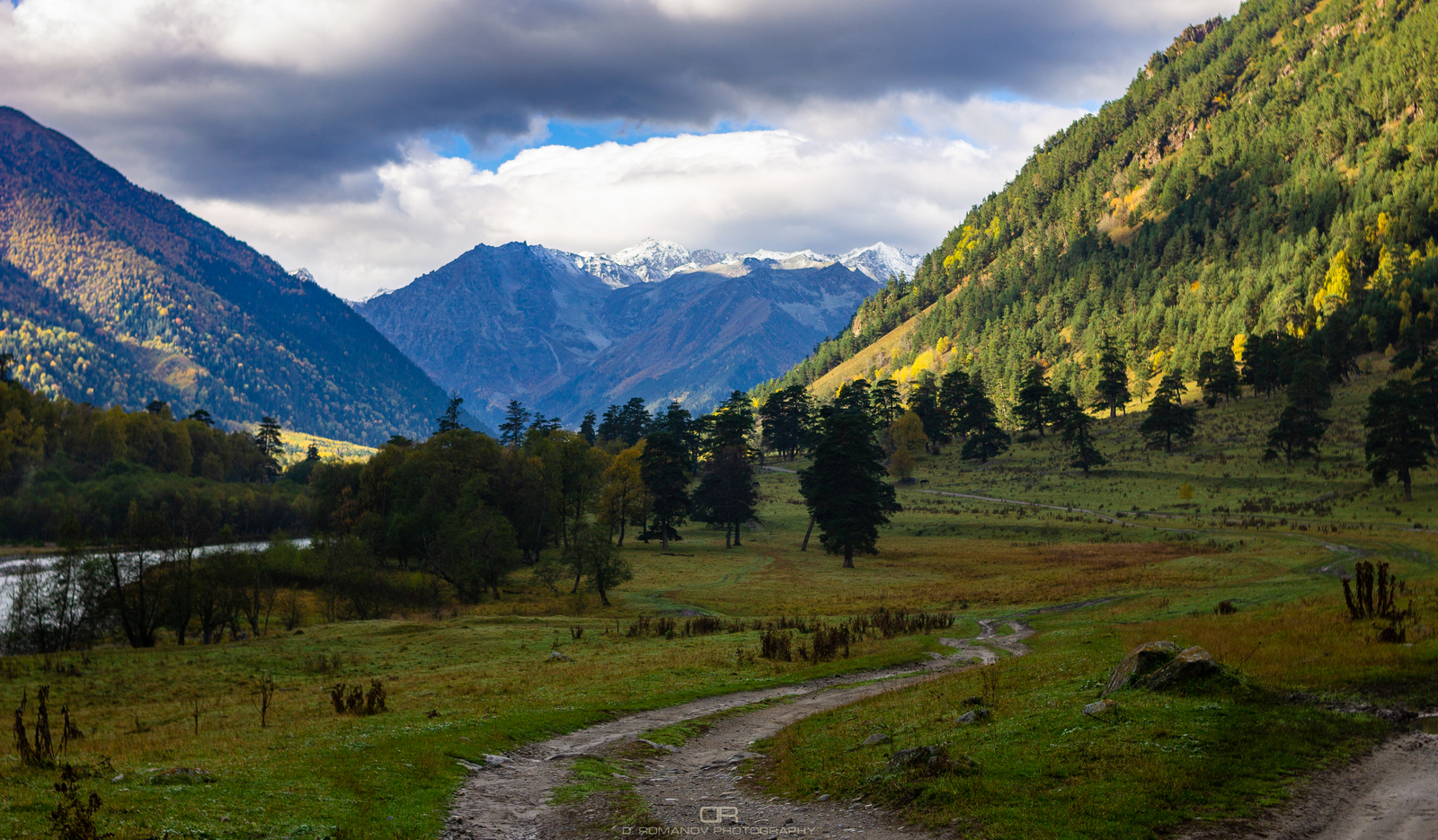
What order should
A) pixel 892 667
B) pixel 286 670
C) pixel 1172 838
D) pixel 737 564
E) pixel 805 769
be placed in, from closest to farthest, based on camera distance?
pixel 1172 838
pixel 805 769
pixel 892 667
pixel 286 670
pixel 737 564

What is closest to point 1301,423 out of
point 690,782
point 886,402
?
point 886,402

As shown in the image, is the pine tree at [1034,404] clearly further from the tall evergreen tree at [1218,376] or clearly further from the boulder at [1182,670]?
the boulder at [1182,670]

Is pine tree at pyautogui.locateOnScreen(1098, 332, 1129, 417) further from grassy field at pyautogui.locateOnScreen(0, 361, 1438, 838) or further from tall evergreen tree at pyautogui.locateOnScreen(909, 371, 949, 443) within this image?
grassy field at pyautogui.locateOnScreen(0, 361, 1438, 838)

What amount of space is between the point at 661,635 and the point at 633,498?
4978 cm

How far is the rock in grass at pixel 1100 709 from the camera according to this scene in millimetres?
15562

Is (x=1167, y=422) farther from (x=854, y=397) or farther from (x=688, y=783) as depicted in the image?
(x=688, y=783)

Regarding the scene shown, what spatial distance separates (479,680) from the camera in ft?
101

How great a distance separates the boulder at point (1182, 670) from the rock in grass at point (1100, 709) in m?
2.07

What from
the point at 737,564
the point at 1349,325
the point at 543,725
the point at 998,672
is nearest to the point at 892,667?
the point at 998,672

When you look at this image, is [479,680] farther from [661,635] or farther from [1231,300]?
[1231,300]

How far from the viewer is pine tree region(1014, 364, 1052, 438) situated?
133 meters

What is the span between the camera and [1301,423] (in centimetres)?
8875

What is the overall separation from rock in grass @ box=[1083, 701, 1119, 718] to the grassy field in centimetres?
37

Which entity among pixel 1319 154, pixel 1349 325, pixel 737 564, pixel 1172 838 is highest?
pixel 1319 154
